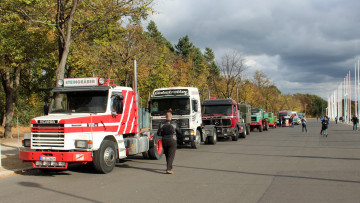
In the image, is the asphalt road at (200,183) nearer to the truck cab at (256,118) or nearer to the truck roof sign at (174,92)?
the truck roof sign at (174,92)

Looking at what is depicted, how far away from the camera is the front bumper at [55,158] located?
30.2 ft

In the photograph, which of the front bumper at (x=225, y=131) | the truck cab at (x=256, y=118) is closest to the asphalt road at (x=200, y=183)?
the front bumper at (x=225, y=131)

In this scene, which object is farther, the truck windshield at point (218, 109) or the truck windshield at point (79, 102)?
the truck windshield at point (218, 109)

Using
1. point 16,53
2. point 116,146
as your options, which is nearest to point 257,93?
point 16,53

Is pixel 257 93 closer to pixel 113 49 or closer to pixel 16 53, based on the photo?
pixel 113 49

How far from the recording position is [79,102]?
1066cm

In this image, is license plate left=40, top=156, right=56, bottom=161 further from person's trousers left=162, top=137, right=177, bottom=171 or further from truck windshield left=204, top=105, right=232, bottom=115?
truck windshield left=204, top=105, right=232, bottom=115

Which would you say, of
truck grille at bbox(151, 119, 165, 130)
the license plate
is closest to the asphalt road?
the license plate

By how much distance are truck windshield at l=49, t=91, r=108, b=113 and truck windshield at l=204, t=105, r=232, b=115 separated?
12.9m

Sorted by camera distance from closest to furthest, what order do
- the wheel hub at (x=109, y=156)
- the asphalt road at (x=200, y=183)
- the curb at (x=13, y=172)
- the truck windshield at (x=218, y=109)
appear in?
the asphalt road at (x=200, y=183)
the wheel hub at (x=109, y=156)
the curb at (x=13, y=172)
the truck windshield at (x=218, y=109)

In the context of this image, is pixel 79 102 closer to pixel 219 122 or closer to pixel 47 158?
pixel 47 158

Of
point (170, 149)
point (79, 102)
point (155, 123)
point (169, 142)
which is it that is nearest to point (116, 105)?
point (79, 102)

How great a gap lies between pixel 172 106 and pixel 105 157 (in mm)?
7293

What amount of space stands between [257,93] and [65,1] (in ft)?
172
